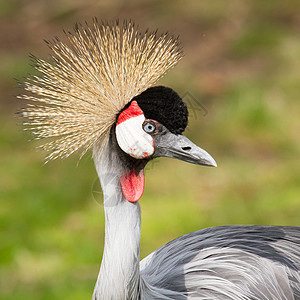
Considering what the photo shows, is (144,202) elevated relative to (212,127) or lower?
lower

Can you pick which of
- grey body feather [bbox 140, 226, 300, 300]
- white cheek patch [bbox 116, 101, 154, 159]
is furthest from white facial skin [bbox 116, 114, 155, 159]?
grey body feather [bbox 140, 226, 300, 300]

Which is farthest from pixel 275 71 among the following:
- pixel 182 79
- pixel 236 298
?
pixel 236 298

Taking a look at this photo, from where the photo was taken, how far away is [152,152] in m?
1.44

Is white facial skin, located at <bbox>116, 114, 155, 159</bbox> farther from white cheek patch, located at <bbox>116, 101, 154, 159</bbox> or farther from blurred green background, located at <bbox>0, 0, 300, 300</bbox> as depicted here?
blurred green background, located at <bbox>0, 0, 300, 300</bbox>

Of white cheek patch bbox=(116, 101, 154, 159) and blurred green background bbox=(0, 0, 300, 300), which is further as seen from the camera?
blurred green background bbox=(0, 0, 300, 300)

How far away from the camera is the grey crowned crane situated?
142 centimetres

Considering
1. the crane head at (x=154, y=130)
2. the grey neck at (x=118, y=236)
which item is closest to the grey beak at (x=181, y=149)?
the crane head at (x=154, y=130)

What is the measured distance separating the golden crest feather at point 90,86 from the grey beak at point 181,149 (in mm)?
138

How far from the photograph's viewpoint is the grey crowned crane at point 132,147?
1420 mm

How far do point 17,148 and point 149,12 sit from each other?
1.76m

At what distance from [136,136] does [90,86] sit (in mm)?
198

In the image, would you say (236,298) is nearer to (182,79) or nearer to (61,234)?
(61,234)

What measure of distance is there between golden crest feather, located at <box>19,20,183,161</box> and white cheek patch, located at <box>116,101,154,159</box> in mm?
48

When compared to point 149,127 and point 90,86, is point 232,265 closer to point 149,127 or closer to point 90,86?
point 149,127
